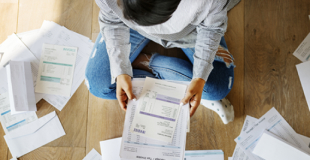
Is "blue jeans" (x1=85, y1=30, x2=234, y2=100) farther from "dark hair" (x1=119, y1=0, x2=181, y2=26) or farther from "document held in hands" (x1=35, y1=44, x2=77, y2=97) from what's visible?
"dark hair" (x1=119, y1=0, x2=181, y2=26)

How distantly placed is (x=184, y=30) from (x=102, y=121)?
0.60m

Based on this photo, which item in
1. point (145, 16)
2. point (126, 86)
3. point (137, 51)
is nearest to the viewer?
point (145, 16)

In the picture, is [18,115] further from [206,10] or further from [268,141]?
[268,141]

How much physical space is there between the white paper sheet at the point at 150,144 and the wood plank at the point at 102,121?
0.27 m

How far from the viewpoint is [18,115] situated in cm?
96

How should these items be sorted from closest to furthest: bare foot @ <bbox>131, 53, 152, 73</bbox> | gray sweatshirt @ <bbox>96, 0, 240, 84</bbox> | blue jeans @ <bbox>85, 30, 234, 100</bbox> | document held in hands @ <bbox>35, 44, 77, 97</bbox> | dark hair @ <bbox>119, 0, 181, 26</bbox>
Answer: dark hair @ <bbox>119, 0, 181, 26</bbox> < gray sweatshirt @ <bbox>96, 0, 240, 84</bbox> < blue jeans @ <bbox>85, 30, 234, 100</bbox> < bare foot @ <bbox>131, 53, 152, 73</bbox> < document held in hands @ <bbox>35, 44, 77, 97</bbox>

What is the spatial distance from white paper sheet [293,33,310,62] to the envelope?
1.22 metres

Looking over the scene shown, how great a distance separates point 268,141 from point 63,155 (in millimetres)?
958

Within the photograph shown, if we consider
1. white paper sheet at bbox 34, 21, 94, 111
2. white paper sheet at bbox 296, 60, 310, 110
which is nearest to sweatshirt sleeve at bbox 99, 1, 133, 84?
white paper sheet at bbox 34, 21, 94, 111

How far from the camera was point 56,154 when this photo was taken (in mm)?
945

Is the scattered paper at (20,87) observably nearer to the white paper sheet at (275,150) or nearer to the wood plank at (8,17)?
the wood plank at (8,17)

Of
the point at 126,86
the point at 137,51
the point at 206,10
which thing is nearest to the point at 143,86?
the point at 126,86

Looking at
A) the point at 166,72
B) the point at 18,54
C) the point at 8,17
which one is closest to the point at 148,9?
the point at 166,72

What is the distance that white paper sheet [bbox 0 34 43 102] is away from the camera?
3.24 feet
